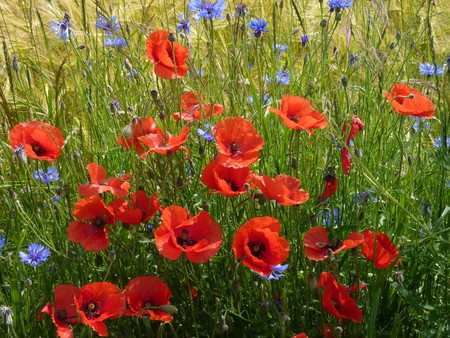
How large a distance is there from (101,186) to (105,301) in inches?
6.9

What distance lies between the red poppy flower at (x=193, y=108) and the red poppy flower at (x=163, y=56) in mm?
52

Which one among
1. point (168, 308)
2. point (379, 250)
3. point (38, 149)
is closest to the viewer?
point (168, 308)

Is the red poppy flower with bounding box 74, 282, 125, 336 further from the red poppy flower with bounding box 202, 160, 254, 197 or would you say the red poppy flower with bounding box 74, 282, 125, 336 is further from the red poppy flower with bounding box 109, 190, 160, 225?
the red poppy flower with bounding box 202, 160, 254, 197

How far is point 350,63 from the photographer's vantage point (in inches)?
63.0

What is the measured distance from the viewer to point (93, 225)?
1025mm

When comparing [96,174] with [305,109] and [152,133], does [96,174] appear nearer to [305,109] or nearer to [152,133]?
[152,133]

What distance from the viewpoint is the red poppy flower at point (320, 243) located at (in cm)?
97

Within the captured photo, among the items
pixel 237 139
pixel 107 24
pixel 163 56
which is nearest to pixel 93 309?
pixel 237 139

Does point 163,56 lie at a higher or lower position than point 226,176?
higher

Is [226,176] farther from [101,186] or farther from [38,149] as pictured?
[38,149]

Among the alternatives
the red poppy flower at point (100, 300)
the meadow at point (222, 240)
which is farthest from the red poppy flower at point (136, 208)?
the red poppy flower at point (100, 300)

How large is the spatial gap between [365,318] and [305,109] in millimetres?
372

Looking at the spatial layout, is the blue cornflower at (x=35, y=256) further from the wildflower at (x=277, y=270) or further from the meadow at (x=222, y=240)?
the wildflower at (x=277, y=270)

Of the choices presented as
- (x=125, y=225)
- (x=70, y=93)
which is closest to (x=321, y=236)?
(x=125, y=225)
